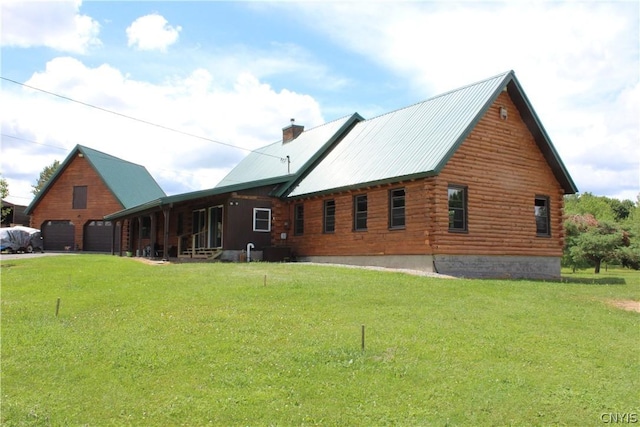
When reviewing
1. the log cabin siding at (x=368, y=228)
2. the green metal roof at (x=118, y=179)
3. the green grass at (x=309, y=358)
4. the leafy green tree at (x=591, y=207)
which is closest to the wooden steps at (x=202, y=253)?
the log cabin siding at (x=368, y=228)

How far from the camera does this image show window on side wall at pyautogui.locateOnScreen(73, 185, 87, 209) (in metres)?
40.2

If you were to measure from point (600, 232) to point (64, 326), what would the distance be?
40798mm

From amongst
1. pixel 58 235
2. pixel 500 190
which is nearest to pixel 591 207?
pixel 500 190

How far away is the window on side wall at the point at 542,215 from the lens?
22141 millimetres

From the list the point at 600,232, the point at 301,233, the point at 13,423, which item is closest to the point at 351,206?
the point at 301,233

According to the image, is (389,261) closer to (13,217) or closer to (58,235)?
(58,235)

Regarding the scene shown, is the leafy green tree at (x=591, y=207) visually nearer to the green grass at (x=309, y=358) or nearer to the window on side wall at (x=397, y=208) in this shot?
the window on side wall at (x=397, y=208)

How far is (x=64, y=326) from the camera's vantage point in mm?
10023

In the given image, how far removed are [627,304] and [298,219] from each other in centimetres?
1454

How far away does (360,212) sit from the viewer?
21781 millimetres

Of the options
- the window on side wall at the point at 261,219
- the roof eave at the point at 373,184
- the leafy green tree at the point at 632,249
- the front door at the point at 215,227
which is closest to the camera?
the roof eave at the point at 373,184

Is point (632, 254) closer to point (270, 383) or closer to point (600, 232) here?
point (600, 232)

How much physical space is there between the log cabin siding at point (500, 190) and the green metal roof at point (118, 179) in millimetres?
26223

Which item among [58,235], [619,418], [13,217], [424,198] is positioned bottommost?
[619,418]
